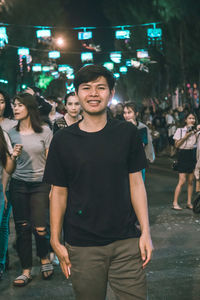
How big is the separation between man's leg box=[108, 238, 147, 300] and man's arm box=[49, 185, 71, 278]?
294 millimetres

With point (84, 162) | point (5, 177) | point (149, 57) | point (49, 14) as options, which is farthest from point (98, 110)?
point (49, 14)

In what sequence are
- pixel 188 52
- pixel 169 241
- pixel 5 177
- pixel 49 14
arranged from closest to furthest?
pixel 5 177, pixel 169 241, pixel 188 52, pixel 49 14

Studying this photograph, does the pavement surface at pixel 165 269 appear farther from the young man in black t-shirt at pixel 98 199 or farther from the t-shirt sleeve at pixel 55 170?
the t-shirt sleeve at pixel 55 170

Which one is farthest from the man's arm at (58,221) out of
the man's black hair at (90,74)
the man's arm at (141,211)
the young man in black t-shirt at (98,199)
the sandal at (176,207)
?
the sandal at (176,207)

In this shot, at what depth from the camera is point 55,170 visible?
290 cm

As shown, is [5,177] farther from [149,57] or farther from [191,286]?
[149,57]

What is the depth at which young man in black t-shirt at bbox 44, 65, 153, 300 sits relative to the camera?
281cm

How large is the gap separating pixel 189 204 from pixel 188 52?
18846 mm

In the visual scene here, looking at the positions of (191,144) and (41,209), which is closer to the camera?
(41,209)

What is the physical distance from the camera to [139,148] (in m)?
2.94

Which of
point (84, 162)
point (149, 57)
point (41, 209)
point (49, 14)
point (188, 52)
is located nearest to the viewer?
point (84, 162)

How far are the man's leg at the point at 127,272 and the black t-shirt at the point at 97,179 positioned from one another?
2.8 inches

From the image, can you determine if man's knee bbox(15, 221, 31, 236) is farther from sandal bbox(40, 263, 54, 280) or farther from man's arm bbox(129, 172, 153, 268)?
man's arm bbox(129, 172, 153, 268)

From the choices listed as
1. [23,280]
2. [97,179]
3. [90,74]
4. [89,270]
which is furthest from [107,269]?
[23,280]
